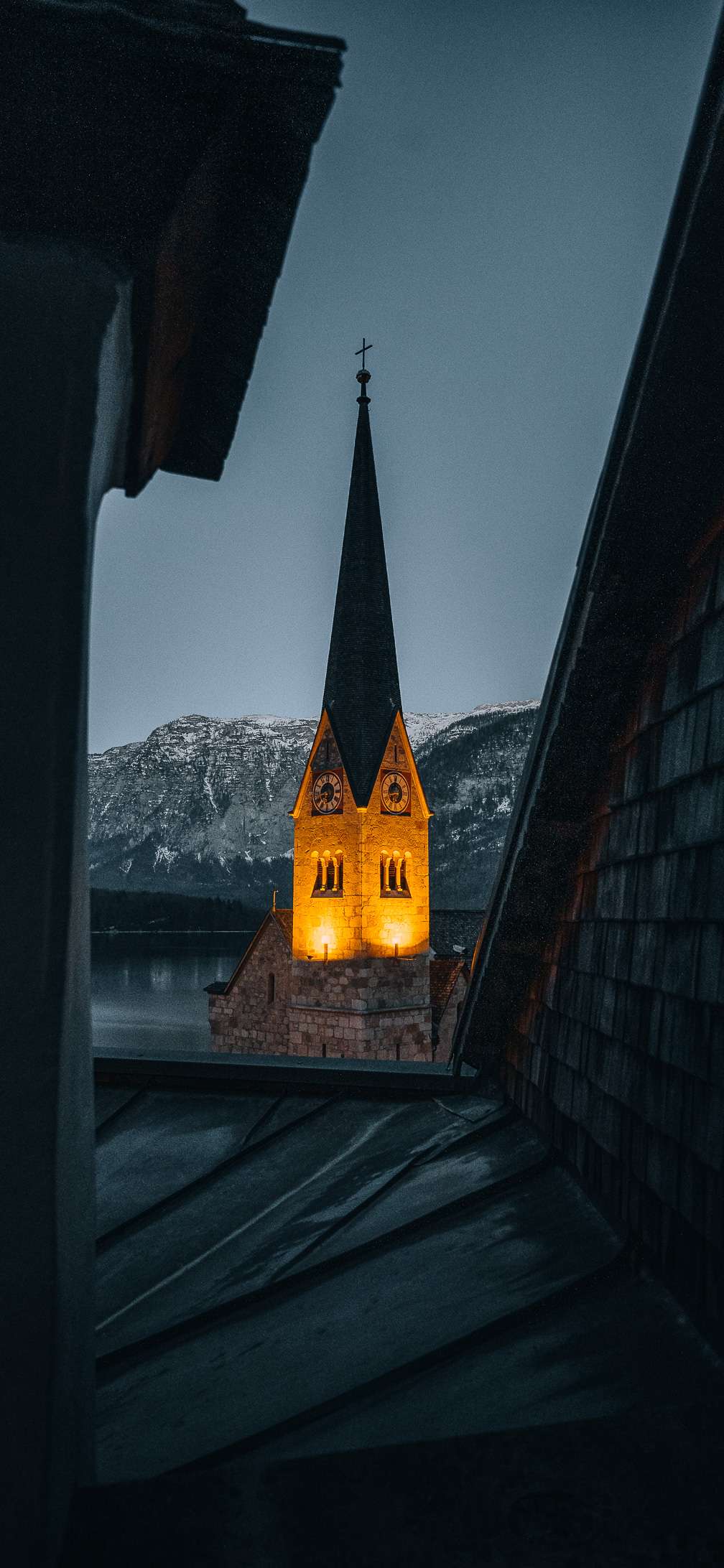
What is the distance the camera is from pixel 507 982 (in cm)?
488

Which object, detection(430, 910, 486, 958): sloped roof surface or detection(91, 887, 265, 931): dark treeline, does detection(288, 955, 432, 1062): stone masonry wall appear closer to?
detection(430, 910, 486, 958): sloped roof surface

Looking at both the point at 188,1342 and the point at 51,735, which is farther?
the point at 188,1342

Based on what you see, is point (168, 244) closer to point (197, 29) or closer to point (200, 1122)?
point (197, 29)

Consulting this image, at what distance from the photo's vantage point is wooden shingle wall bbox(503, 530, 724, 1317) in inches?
102

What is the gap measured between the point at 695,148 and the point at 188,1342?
361 centimetres

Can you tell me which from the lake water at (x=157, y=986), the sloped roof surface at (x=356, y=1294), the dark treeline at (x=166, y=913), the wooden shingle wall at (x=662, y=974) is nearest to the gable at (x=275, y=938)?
the lake water at (x=157, y=986)

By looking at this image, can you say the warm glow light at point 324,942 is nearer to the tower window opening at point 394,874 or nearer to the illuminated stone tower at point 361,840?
the illuminated stone tower at point 361,840

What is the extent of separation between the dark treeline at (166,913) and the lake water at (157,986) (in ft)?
14.8

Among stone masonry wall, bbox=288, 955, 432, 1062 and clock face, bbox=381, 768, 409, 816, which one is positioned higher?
clock face, bbox=381, 768, 409, 816

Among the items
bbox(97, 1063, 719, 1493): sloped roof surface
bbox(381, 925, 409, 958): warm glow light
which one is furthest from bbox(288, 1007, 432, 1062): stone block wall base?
bbox(97, 1063, 719, 1493): sloped roof surface

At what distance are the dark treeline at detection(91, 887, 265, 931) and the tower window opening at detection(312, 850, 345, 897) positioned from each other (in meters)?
107

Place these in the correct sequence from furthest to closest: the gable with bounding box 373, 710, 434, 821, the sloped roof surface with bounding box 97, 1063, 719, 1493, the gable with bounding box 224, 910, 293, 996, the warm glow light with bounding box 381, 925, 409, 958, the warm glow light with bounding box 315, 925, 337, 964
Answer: the gable with bounding box 224, 910, 293, 996, the gable with bounding box 373, 710, 434, 821, the warm glow light with bounding box 381, 925, 409, 958, the warm glow light with bounding box 315, 925, 337, 964, the sloped roof surface with bounding box 97, 1063, 719, 1493

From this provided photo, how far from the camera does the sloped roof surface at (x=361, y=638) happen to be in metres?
34.2

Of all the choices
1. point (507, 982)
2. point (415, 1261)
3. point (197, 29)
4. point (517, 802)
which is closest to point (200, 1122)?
point (507, 982)
